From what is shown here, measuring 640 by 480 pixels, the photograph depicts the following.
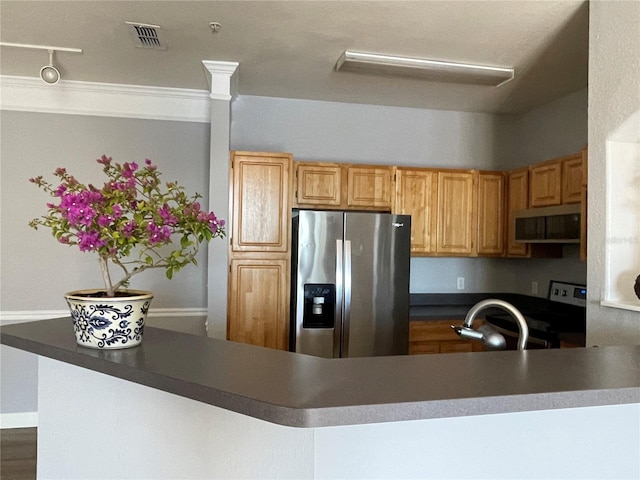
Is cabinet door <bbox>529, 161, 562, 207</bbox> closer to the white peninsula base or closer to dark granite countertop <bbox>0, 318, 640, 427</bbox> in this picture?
dark granite countertop <bbox>0, 318, 640, 427</bbox>

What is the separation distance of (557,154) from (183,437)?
3.72 m

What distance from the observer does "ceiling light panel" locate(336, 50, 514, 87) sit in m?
3.01

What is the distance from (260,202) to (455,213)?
1.59m

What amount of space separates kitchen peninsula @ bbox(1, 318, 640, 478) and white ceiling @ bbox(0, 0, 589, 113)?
1.79 meters

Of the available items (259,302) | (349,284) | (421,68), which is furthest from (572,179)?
(259,302)

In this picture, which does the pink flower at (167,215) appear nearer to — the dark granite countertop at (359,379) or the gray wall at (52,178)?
the dark granite countertop at (359,379)

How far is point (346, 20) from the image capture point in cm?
255

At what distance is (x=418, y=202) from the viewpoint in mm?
3838

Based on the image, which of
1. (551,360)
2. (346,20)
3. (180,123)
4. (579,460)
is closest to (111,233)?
(551,360)

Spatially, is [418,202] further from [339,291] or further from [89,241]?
[89,241]

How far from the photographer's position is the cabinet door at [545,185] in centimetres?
337

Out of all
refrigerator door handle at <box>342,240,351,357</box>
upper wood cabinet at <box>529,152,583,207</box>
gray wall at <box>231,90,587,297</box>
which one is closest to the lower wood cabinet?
refrigerator door handle at <box>342,240,351,357</box>

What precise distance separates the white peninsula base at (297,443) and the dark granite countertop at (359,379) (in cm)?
13

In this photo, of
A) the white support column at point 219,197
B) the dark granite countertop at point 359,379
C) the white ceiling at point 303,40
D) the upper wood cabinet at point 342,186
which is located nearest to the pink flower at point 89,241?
the dark granite countertop at point 359,379
